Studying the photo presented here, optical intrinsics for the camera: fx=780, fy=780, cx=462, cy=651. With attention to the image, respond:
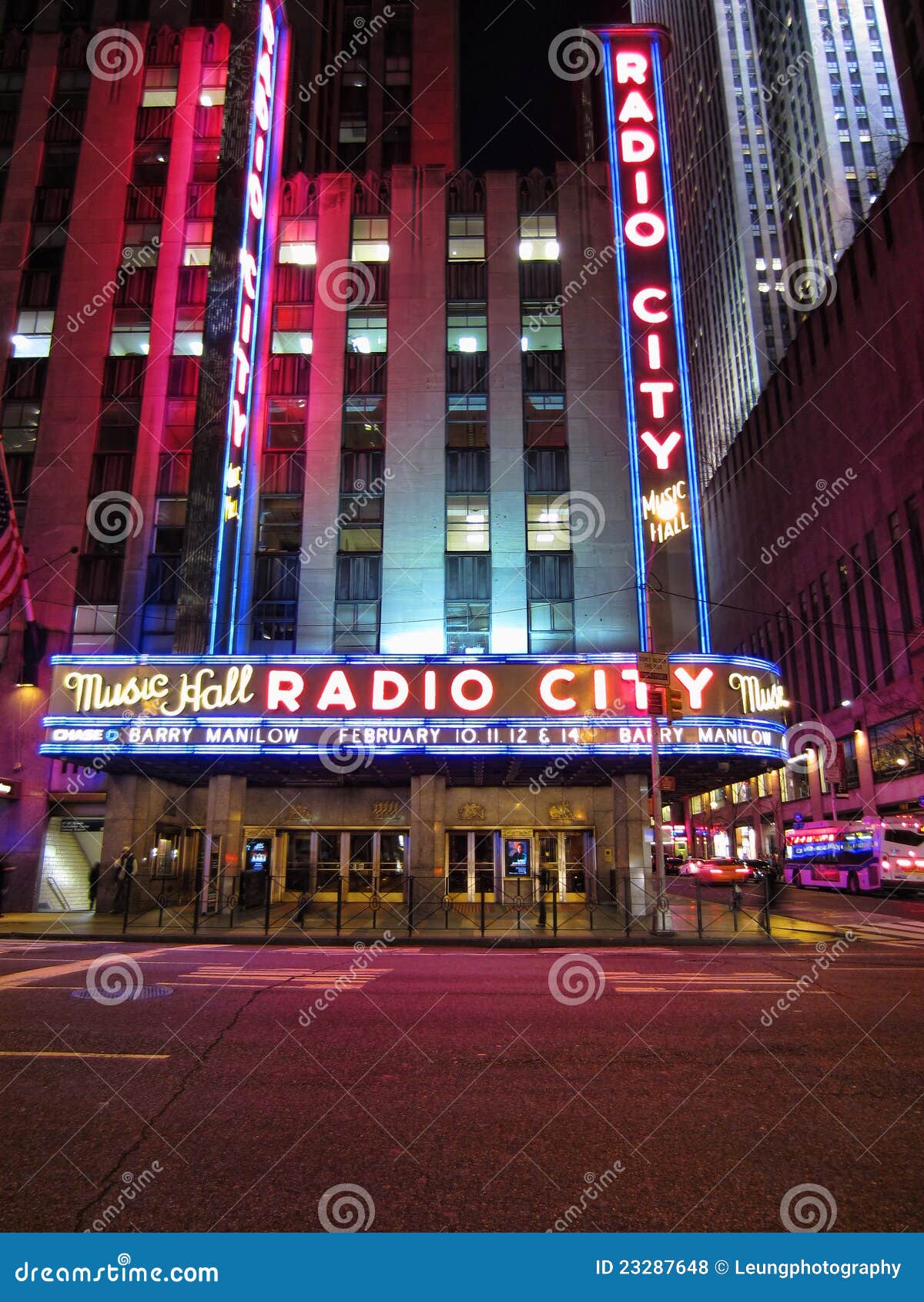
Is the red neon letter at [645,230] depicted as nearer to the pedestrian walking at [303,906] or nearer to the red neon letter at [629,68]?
the red neon letter at [629,68]

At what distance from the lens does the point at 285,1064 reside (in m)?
7.07

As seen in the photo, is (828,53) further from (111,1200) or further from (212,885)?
(111,1200)

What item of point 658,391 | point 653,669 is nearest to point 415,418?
point 658,391

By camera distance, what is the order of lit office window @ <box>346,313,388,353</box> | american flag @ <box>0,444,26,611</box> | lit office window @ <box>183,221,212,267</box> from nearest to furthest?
1. american flag @ <box>0,444,26,611</box>
2. lit office window @ <box>346,313,388,353</box>
3. lit office window @ <box>183,221,212,267</box>

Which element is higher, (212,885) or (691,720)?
(691,720)

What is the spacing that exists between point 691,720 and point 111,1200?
19.9m

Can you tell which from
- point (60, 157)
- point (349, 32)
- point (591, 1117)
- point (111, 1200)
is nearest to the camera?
point (111, 1200)

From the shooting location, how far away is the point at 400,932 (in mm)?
19672

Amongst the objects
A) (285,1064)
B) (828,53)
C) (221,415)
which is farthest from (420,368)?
(828,53)

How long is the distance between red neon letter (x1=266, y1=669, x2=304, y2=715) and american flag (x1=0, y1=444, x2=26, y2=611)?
810 cm
